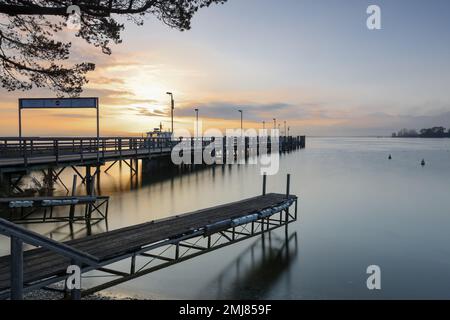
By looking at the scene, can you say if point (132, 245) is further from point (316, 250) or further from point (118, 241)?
point (316, 250)

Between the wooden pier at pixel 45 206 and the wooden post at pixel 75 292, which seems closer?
the wooden post at pixel 75 292

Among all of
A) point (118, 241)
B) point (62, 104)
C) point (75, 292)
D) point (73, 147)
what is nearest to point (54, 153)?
point (73, 147)

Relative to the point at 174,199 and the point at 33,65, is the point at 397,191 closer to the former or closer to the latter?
the point at 174,199

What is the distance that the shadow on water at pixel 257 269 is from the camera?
1060 cm

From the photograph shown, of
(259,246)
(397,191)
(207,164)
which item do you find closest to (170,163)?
(207,164)

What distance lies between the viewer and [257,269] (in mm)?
12477

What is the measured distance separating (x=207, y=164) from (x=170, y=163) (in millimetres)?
6807

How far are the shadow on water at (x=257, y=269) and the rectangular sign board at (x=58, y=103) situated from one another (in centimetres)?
1536

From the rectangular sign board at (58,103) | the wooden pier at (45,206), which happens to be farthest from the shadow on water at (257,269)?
the rectangular sign board at (58,103)

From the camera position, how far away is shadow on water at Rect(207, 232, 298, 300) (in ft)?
34.8

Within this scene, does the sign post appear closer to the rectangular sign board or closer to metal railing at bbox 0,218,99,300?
the rectangular sign board

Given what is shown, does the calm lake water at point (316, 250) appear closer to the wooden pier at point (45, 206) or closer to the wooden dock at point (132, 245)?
the wooden pier at point (45, 206)

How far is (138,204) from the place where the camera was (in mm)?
24078

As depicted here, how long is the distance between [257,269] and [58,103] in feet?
64.8
